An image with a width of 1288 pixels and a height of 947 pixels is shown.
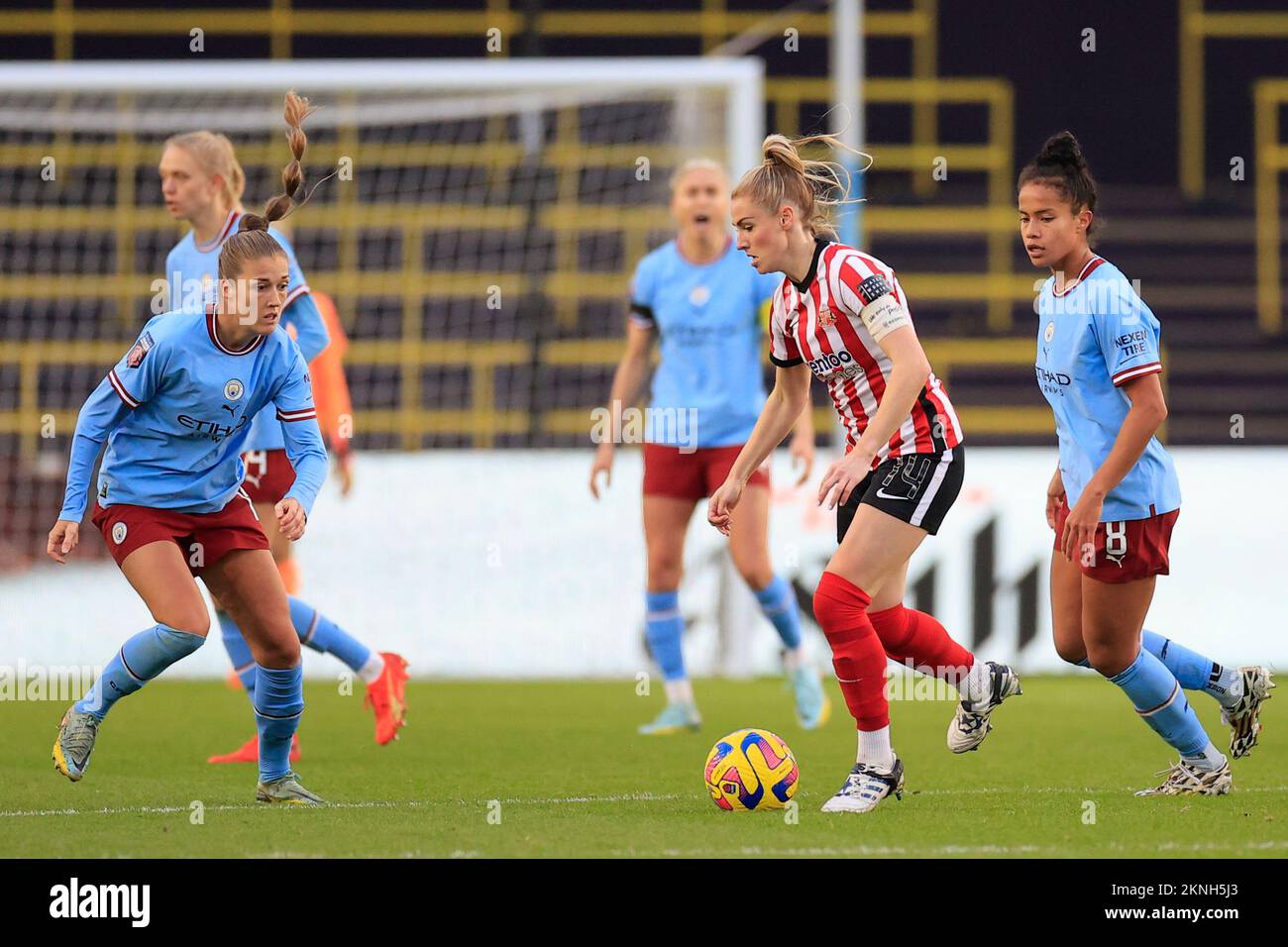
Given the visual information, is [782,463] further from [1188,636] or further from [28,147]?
[28,147]

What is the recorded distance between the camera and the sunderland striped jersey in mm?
5004

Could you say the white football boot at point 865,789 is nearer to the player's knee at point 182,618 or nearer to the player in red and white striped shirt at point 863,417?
the player in red and white striped shirt at point 863,417

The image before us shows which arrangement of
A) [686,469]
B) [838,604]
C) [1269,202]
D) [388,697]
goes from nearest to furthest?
[838,604], [388,697], [686,469], [1269,202]

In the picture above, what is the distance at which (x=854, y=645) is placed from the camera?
5.01m

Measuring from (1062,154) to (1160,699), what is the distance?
5.13ft

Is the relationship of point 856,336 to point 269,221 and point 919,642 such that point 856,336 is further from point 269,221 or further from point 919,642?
point 269,221

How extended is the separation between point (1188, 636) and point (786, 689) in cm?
245

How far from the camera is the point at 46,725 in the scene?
7.72 m

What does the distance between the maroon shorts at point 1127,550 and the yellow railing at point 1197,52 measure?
12.9 meters

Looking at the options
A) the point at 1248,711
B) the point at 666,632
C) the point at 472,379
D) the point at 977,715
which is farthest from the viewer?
the point at 472,379

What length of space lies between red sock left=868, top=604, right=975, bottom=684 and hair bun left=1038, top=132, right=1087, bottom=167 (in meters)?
1.32

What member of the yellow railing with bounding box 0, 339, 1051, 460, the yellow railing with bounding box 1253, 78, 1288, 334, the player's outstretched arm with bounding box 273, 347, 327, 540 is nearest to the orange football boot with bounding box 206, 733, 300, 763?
the player's outstretched arm with bounding box 273, 347, 327, 540

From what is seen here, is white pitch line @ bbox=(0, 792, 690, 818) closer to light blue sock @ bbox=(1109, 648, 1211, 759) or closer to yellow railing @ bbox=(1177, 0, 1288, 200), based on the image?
light blue sock @ bbox=(1109, 648, 1211, 759)

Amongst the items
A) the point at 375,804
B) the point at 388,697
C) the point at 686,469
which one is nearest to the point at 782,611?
the point at 686,469
